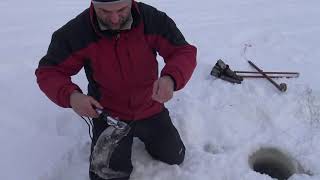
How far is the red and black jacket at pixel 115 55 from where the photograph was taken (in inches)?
103

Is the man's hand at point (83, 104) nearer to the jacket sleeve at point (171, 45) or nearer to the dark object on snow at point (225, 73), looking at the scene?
the jacket sleeve at point (171, 45)

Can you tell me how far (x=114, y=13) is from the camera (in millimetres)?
2467

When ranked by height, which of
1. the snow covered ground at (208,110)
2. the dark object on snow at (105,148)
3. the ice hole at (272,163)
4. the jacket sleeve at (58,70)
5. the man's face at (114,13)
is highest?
the man's face at (114,13)

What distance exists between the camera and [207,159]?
324 centimetres

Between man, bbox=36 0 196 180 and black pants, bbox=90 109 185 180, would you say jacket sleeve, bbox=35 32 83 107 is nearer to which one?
man, bbox=36 0 196 180

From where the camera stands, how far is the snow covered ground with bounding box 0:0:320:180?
320 centimetres

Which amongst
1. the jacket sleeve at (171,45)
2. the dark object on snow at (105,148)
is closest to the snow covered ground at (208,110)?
the dark object on snow at (105,148)

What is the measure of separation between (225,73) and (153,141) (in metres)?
1.16

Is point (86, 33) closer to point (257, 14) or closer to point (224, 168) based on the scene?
point (224, 168)

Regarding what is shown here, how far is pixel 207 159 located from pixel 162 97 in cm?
99

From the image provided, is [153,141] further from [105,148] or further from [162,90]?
[162,90]

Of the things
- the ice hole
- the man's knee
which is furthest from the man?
the ice hole

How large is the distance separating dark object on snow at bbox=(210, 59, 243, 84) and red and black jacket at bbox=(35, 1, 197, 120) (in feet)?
4.07

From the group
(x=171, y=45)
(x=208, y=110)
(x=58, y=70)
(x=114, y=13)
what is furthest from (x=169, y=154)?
(x=114, y=13)
